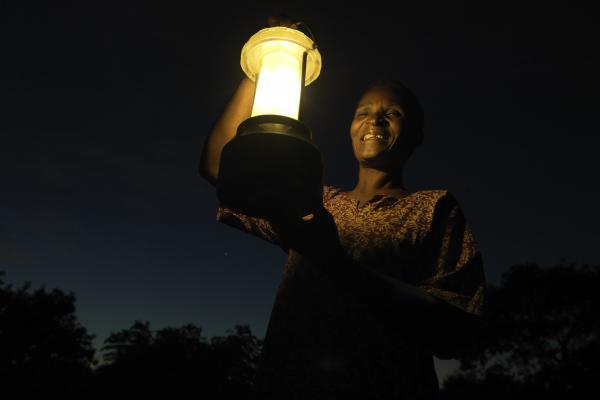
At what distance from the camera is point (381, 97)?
2.88m

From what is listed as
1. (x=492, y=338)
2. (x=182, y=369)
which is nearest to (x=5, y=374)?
(x=182, y=369)

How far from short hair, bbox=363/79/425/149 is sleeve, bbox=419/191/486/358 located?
0.61m

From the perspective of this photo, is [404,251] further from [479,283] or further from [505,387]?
[505,387]

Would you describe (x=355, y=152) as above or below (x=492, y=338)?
below

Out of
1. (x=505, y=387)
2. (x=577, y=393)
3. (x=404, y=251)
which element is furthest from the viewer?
(x=505, y=387)

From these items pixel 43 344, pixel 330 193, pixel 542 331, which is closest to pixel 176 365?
pixel 43 344

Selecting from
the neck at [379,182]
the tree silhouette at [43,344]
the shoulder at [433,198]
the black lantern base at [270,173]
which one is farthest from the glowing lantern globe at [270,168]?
the tree silhouette at [43,344]

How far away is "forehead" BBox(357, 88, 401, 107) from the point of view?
287 cm

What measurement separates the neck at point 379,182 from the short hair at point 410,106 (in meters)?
0.27

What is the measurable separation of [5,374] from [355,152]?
68.9 m

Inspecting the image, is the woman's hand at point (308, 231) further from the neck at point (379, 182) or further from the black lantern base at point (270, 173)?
the neck at point (379, 182)

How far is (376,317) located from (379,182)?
1.06 m

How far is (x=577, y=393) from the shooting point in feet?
104

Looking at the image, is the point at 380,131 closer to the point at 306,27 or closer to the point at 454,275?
the point at 306,27
